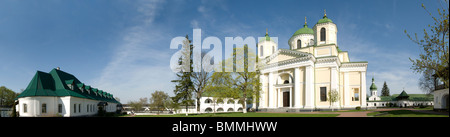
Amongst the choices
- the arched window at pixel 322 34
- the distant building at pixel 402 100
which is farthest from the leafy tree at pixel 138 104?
the distant building at pixel 402 100

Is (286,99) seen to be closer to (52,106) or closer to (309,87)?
(309,87)

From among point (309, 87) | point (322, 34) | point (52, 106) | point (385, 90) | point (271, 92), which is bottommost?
point (385, 90)

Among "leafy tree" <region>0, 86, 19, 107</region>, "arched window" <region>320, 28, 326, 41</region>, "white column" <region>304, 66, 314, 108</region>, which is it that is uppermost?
"arched window" <region>320, 28, 326, 41</region>

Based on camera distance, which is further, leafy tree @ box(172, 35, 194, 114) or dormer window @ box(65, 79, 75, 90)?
leafy tree @ box(172, 35, 194, 114)

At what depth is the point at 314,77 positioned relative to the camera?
39.1 meters

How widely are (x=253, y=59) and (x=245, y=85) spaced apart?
3.92m

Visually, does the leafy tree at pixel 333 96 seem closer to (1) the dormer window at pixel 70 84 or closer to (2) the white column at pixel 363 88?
(2) the white column at pixel 363 88

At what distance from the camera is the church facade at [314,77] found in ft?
124

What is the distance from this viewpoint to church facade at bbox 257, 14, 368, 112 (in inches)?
1487

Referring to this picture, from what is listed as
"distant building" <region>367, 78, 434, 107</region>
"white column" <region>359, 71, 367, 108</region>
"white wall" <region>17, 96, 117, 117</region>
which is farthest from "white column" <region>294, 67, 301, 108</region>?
"distant building" <region>367, 78, 434, 107</region>

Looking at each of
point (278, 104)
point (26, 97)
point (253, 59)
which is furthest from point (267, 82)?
point (26, 97)

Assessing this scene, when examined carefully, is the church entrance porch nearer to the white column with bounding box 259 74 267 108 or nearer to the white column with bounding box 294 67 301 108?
the white column with bounding box 294 67 301 108

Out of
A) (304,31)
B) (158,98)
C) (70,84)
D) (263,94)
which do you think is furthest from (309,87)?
(158,98)
